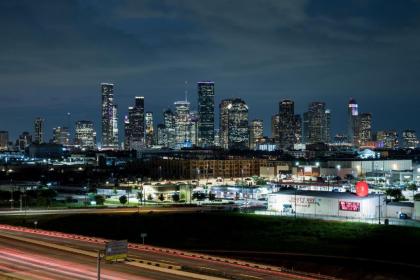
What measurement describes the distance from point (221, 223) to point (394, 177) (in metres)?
66.6

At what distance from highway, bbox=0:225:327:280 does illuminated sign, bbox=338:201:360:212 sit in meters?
28.9

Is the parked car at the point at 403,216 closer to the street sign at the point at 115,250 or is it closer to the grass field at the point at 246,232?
the grass field at the point at 246,232

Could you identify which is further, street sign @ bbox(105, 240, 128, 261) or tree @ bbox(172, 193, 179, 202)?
tree @ bbox(172, 193, 179, 202)

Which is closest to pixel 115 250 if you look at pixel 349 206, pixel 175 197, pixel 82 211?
pixel 349 206

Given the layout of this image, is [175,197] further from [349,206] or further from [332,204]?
[349,206]

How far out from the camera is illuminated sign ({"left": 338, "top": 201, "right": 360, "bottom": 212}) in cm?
6112

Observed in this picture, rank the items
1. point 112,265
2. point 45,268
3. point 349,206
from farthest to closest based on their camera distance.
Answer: point 349,206 < point 112,265 < point 45,268

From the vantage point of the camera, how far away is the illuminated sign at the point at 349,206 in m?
61.1

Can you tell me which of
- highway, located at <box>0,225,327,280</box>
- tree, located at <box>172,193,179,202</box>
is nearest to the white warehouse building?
tree, located at <box>172,193,179,202</box>

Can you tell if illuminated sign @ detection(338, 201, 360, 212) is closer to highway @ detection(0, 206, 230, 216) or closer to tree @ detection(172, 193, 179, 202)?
highway @ detection(0, 206, 230, 216)

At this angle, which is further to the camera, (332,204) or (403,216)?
(332,204)

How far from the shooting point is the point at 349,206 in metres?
61.6

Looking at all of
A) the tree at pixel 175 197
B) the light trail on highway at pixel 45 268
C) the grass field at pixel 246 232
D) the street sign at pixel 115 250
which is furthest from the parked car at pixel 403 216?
the street sign at pixel 115 250

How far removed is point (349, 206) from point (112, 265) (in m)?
36.0
